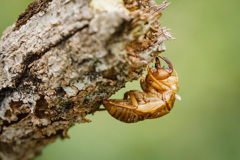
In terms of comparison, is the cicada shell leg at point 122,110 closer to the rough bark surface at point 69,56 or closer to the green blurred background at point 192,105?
the rough bark surface at point 69,56

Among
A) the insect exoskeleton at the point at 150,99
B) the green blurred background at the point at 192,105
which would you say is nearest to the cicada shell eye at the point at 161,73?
the insect exoskeleton at the point at 150,99

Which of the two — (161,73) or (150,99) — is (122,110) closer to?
(150,99)

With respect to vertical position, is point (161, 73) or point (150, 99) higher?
point (161, 73)

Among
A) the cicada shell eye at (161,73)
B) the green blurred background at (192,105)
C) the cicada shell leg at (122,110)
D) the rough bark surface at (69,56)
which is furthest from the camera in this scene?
the green blurred background at (192,105)

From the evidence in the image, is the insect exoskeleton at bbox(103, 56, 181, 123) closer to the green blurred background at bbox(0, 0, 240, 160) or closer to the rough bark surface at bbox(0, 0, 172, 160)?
the rough bark surface at bbox(0, 0, 172, 160)

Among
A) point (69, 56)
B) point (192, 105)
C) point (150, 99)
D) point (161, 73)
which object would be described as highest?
point (69, 56)

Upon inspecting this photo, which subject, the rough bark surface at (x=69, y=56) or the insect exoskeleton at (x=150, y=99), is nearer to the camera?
the rough bark surface at (x=69, y=56)

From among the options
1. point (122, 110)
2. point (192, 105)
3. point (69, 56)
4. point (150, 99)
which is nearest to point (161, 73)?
point (150, 99)
